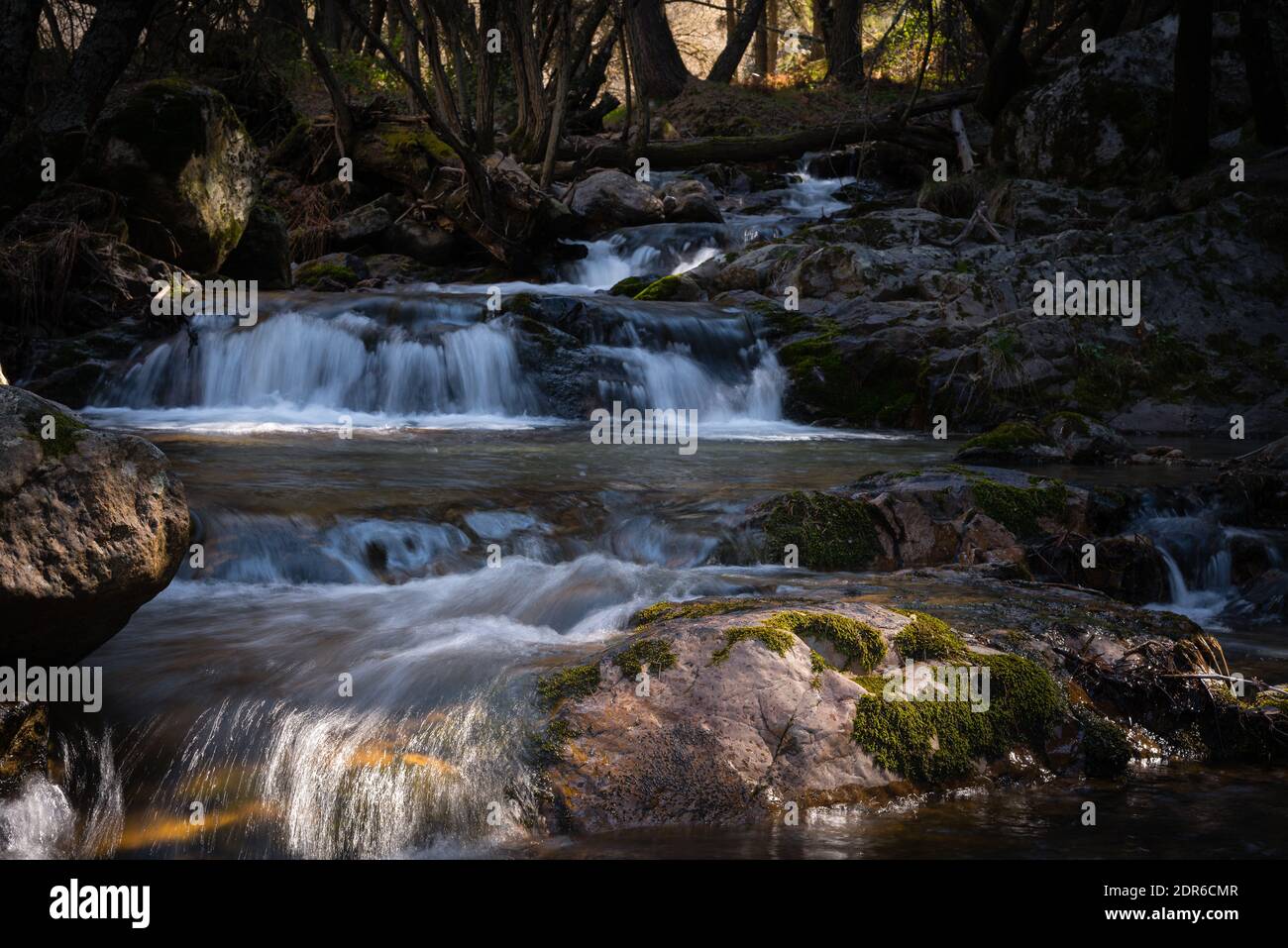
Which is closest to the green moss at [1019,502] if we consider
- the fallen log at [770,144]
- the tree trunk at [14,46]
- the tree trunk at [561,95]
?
the tree trunk at [14,46]

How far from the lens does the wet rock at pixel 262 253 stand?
13516mm

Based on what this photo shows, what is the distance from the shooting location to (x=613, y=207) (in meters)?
17.5

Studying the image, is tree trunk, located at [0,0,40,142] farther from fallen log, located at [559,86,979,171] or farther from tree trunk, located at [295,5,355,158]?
fallen log, located at [559,86,979,171]

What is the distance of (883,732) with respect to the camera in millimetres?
3645

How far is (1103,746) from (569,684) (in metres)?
1.84

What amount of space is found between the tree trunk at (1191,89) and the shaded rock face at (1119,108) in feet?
2.96

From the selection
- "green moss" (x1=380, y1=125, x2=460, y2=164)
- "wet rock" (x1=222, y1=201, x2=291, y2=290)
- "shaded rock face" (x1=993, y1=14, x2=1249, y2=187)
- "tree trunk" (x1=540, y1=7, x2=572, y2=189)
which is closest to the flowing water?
"wet rock" (x1=222, y1=201, x2=291, y2=290)

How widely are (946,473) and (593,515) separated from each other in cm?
210

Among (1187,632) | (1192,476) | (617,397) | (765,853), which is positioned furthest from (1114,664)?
(617,397)

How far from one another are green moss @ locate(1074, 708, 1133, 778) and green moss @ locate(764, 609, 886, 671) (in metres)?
0.75

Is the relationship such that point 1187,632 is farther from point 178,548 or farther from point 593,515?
point 178,548

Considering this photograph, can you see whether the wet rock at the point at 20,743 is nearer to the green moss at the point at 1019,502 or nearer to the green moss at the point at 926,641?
the green moss at the point at 926,641

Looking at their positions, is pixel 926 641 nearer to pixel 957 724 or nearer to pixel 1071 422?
pixel 957 724

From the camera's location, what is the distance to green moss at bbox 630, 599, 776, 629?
14.0 ft
